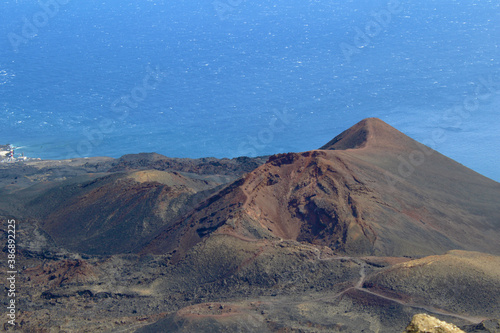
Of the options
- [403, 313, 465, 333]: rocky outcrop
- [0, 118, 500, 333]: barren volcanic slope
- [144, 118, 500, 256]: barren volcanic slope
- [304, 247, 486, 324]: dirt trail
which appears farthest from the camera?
[144, 118, 500, 256]: barren volcanic slope

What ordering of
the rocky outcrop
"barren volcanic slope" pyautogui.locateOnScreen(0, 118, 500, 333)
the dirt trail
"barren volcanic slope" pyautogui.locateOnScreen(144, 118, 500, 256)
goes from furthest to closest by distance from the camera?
"barren volcanic slope" pyautogui.locateOnScreen(144, 118, 500, 256) < "barren volcanic slope" pyautogui.locateOnScreen(0, 118, 500, 333) < the dirt trail < the rocky outcrop

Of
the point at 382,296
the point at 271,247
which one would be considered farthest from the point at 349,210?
the point at 382,296

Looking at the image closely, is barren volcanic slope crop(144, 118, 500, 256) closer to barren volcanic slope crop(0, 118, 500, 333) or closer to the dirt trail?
barren volcanic slope crop(0, 118, 500, 333)

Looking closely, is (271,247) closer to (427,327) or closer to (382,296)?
(382,296)

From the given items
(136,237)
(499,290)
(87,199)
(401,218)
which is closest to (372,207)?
(401,218)

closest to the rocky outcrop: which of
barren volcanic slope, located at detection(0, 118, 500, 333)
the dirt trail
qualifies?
barren volcanic slope, located at detection(0, 118, 500, 333)

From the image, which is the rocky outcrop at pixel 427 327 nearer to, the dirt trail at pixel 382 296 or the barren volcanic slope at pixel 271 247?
the barren volcanic slope at pixel 271 247

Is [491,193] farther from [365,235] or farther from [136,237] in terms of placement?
[136,237]
